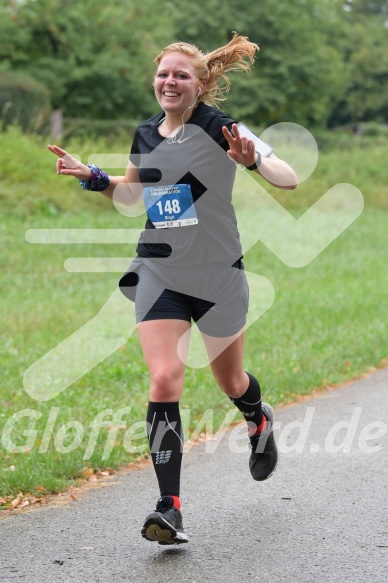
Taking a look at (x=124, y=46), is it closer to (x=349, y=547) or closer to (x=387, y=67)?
(x=349, y=547)

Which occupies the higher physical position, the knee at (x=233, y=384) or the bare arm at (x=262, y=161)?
the bare arm at (x=262, y=161)

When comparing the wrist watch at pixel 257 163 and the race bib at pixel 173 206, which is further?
the race bib at pixel 173 206

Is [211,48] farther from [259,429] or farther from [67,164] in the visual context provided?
[67,164]

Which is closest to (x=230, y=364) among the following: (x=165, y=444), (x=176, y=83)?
(x=165, y=444)

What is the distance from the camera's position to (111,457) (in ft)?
19.3

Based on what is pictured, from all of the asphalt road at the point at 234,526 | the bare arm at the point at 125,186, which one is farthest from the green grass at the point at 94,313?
the bare arm at the point at 125,186

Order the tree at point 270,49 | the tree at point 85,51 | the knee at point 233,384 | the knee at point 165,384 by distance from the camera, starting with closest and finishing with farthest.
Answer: the knee at point 165,384 → the knee at point 233,384 → the tree at point 85,51 → the tree at point 270,49

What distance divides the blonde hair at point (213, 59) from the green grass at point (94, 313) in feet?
7.41

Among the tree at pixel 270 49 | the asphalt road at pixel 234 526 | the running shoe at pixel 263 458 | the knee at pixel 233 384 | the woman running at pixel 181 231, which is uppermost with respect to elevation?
the tree at pixel 270 49

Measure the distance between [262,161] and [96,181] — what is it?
2.96 feet

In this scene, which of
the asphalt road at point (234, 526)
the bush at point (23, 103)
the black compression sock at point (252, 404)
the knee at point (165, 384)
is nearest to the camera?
the asphalt road at point (234, 526)

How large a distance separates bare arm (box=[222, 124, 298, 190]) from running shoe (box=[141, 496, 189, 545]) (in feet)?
4.77

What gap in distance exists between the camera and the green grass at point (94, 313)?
638 centimetres

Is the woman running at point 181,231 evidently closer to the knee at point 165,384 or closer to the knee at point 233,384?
the knee at point 165,384
